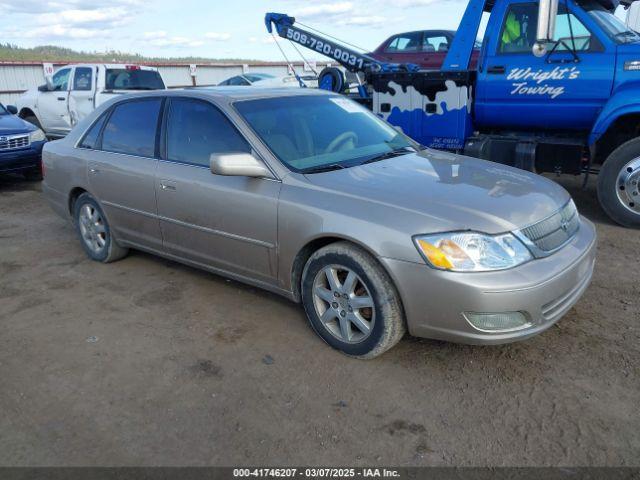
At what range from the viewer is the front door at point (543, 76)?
5.89 metres

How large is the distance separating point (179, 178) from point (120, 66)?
8.48m

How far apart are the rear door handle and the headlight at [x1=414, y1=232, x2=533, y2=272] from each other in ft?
6.80

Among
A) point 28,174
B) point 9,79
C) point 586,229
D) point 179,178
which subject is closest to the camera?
point 586,229

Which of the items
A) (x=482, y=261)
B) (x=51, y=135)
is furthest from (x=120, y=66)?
(x=482, y=261)

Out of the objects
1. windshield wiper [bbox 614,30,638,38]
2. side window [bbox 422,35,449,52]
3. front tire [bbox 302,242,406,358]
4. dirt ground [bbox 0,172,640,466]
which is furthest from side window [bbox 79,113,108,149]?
side window [bbox 422,35,449,52]

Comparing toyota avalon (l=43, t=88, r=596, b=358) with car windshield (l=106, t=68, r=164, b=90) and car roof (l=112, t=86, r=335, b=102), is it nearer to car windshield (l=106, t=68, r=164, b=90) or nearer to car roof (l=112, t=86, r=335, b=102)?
car roof (l=112, t=86, r=335, b=102)

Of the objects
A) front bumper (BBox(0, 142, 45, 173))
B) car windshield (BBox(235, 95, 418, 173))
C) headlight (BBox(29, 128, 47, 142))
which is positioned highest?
car windshield (BBox(235, 95, 418, 173))

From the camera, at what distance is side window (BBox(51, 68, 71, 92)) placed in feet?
37.8

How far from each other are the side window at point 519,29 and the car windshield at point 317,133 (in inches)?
108

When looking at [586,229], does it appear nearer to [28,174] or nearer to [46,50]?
[28,174]

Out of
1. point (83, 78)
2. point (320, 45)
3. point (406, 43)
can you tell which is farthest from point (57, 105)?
point (406, 43)

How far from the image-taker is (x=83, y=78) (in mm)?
11250

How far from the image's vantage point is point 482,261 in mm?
2893

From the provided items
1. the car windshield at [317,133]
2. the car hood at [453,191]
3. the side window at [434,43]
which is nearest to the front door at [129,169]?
the car windshield at [317,133]
